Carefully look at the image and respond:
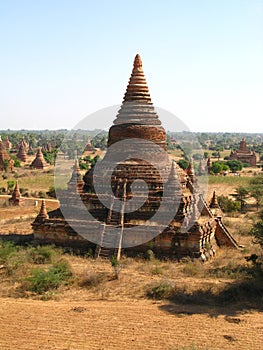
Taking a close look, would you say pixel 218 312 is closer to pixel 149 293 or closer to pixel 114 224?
pixel 149 293

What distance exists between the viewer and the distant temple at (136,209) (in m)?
16.3

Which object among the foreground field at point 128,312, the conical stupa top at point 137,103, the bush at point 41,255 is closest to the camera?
the foreground field at point 128,312

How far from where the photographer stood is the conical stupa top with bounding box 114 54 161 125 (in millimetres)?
19531

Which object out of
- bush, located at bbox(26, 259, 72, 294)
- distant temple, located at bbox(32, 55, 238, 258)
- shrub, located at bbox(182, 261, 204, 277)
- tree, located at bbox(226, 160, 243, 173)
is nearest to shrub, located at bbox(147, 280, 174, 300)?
shrub, located at bbox(182, 261, 204, 277)

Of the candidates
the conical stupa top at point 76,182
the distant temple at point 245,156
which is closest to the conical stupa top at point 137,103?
the conical stupa top at point 76,182

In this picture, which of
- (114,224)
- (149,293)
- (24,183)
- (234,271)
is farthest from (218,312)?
(24,183)

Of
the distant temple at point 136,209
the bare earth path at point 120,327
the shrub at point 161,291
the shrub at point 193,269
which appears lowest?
A: the bare earth path at point 120,327

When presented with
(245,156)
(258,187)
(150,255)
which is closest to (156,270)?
(150,255)

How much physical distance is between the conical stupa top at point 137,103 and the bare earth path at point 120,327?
999 centimetres

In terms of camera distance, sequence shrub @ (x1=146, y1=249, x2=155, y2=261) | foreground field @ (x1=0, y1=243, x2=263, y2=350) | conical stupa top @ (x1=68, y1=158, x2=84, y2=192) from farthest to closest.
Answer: conical stupa top @ (x1=68, y1=158, x2=84, y2=192) → shrub @ (x1=146, y1=249, x2=155, y2=261) → foreground field @ (x1=0, y1=243, x2=263, y2=350)

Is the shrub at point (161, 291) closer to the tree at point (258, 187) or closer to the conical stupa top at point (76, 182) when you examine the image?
the tree at point (258, 187)

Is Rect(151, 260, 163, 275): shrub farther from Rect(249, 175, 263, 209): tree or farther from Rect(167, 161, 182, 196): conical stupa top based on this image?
Rect(249, 175, 263, 209): tree

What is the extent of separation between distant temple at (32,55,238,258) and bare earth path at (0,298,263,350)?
4.60 meters

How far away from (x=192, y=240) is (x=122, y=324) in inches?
245
